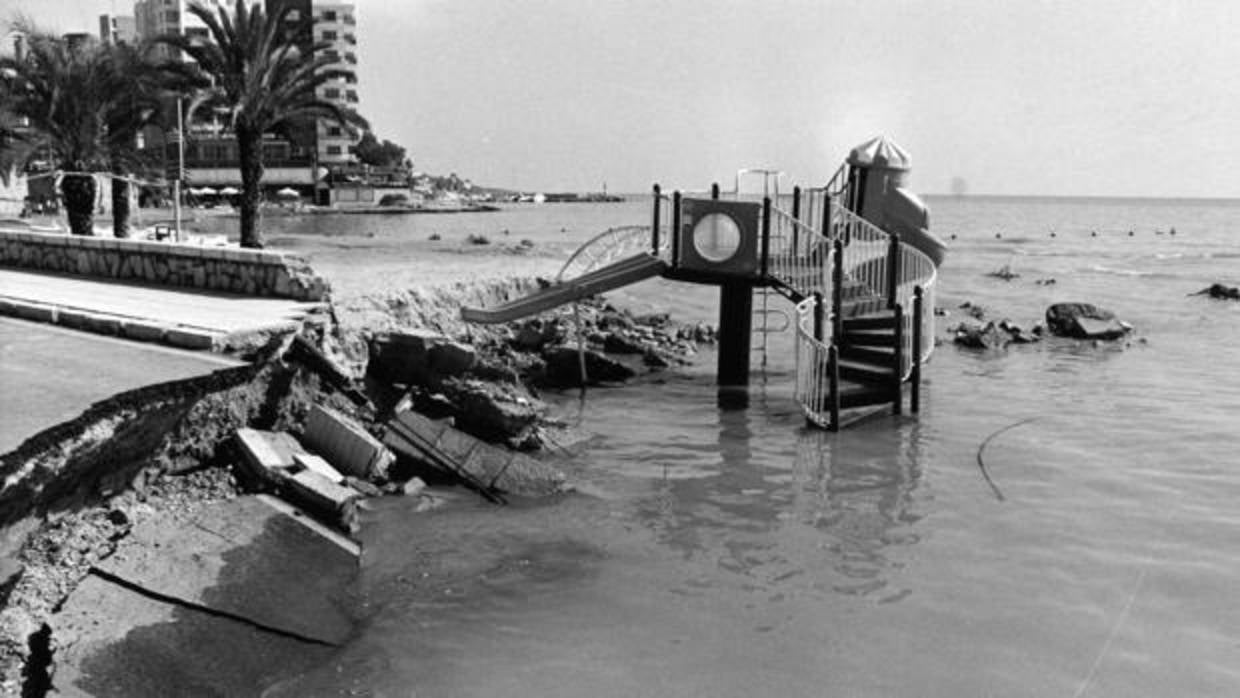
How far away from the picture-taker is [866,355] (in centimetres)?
1748

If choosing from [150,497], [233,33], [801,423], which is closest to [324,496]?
[150,497]

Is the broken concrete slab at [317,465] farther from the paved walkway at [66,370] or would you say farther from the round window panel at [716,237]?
the round window panel at [716,237]

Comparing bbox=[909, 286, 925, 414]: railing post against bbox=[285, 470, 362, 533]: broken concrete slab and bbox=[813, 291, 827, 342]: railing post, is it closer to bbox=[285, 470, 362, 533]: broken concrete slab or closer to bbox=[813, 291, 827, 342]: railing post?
bbox=[813, 291, 827, 342]: railing post

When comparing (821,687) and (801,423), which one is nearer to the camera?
(821,687)

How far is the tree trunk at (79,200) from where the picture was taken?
24.8 meters

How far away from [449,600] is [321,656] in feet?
4.72

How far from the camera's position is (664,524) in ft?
36.2

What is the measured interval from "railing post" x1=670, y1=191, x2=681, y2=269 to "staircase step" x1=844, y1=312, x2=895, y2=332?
3.19 m

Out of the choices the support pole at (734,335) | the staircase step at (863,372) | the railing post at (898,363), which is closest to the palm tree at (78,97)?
the support pole at (734,335)

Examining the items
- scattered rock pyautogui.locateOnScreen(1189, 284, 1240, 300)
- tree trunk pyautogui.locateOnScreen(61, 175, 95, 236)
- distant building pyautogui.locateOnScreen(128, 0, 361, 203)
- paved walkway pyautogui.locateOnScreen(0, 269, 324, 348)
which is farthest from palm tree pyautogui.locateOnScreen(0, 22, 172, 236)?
distant building pyautogui.locateOnScreen(128, 0, 361, 203)

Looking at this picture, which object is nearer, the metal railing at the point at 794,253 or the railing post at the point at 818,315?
the railing post at the point at 818,315

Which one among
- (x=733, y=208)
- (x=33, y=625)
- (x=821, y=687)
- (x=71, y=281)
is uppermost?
(x=733, y=208)

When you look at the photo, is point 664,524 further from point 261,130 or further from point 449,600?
point 261,130

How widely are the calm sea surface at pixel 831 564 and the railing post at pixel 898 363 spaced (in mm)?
573
